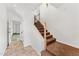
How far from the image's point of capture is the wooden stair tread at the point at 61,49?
1.41 meters

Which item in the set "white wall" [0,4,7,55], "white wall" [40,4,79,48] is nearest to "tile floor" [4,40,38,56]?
"white wall" [0,4,7,55]

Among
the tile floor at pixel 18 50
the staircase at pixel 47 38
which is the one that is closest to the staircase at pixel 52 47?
the staircase at pixel 47 38

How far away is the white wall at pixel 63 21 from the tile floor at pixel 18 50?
1.27 ft

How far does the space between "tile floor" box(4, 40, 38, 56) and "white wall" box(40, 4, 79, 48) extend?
0.39m

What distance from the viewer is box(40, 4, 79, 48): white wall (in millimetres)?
1402

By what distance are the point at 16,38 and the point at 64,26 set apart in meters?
0.66

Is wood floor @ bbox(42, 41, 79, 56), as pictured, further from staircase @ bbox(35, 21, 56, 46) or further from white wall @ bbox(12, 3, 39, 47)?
white wall @ bbox(12, 3, 39, 47)

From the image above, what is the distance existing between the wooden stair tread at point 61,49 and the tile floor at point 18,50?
0.23m

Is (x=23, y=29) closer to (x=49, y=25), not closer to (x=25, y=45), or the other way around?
(x=25, y=45)

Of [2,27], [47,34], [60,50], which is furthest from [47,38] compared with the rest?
[2,27]

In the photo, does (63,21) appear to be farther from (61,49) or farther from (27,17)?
(27,17)

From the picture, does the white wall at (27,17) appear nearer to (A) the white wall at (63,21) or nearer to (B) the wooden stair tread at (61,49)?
(A) the white wall at (63,21)

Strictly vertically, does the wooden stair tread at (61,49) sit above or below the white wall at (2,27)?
below

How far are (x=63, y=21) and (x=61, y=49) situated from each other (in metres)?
0.37
